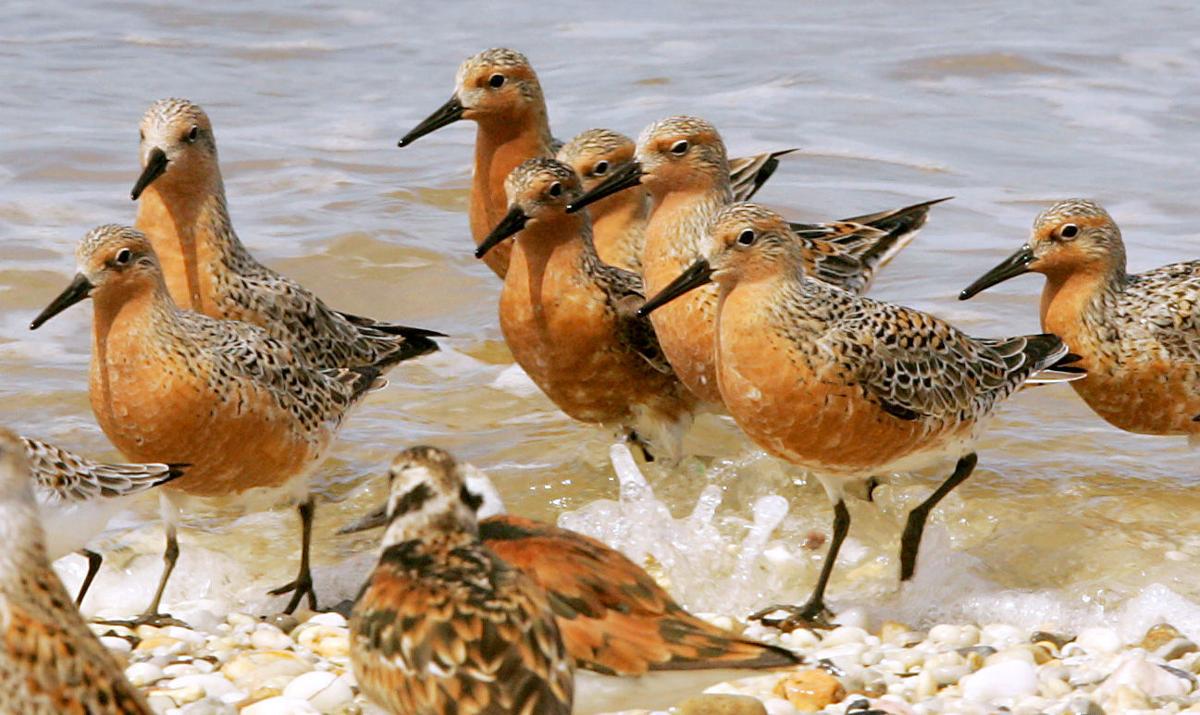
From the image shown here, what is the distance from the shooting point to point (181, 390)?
7582 mm

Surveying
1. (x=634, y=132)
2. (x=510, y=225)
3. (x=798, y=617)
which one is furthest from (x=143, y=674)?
(x=634, y=132)

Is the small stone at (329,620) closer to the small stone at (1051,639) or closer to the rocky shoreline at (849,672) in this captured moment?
the rocky shoreline at (849,672)

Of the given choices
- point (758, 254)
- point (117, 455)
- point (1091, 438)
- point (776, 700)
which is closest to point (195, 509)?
point (117, 455)

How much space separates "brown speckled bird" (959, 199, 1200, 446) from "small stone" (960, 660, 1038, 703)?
2994 mm

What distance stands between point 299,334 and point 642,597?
4.01m

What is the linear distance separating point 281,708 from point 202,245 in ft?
11.0

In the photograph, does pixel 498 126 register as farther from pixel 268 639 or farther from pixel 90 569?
pixel 268 639

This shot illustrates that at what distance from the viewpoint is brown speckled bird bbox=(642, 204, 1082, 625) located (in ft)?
24.6

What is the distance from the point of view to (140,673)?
6477 millimetres

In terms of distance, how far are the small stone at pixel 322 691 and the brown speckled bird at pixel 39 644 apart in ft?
7.43

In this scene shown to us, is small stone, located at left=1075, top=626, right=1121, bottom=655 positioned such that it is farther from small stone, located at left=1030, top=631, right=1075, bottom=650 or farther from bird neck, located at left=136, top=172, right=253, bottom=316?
bird neck, located at left=136, top=172, right=253, bottom=316

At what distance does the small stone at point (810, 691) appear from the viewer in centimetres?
620

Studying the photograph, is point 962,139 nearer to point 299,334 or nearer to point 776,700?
point 299,334

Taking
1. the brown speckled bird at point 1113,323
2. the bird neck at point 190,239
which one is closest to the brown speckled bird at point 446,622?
the bird neck at point 190,239
